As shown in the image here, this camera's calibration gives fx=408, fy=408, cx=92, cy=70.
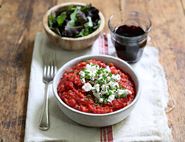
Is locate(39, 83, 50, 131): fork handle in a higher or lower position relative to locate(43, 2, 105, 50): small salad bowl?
lower

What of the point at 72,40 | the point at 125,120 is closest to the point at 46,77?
the point at 72,40

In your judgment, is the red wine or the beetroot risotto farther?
the red wine

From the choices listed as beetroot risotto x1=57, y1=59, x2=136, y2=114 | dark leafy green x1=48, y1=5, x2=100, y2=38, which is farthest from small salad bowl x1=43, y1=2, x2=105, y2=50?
beetroot risotto x1=57, y1=59, x2=136, y2=114

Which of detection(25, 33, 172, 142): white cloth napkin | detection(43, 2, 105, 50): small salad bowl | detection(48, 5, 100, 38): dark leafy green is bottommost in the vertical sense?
detection(25, 33, 172, 142): white cloth napkin

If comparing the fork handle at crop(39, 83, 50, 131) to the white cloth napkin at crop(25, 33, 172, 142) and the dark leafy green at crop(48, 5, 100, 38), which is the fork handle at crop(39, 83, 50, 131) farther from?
the dark leafy green at crop(48, 5, 100, 38)

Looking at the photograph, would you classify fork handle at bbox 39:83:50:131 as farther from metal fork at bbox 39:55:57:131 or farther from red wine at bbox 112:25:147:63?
red wine at bbox 112:25:147:63
